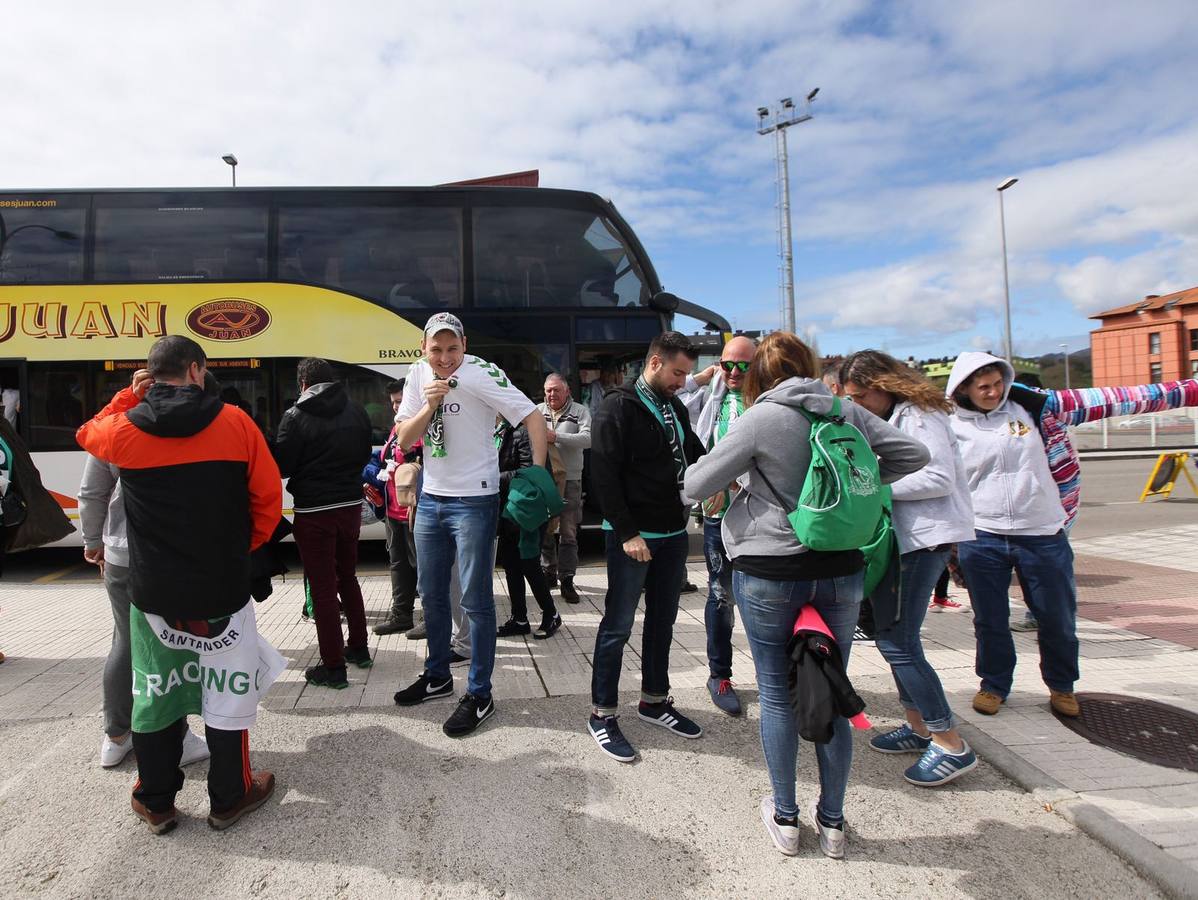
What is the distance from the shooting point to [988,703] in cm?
356

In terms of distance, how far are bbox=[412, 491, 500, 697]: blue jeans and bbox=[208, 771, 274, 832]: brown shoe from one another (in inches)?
39.2

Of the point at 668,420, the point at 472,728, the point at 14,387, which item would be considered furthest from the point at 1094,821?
the point at 14,387

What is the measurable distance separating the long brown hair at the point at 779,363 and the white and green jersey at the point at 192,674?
2275 mm

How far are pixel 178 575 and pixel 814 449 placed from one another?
2380 mm

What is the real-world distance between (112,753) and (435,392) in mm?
2203

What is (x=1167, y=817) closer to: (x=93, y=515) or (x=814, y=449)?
(x=814, y=449)

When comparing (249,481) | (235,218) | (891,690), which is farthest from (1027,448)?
(235,218)

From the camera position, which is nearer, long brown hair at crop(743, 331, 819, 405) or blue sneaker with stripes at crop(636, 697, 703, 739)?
long brown hair at crop(743, 331, 819, 405)

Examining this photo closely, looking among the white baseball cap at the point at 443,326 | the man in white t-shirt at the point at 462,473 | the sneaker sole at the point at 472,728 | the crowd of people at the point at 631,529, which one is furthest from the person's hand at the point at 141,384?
the sneaker sole at the point at 472,728

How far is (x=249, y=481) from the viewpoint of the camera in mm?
2805

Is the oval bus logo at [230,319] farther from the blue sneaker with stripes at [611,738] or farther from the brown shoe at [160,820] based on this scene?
the blue sneaker with stripes at [611,738]

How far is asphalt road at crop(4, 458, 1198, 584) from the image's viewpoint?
25.6ft

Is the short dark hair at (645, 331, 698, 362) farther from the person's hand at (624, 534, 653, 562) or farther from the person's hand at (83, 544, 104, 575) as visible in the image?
the person's hand at (83, 544, 104, 575)

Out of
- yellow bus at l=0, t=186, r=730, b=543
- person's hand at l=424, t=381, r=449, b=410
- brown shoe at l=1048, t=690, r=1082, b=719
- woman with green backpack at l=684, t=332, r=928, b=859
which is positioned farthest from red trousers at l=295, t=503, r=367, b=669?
brown shoe at l=1048, t=690, r=1082, b=719
